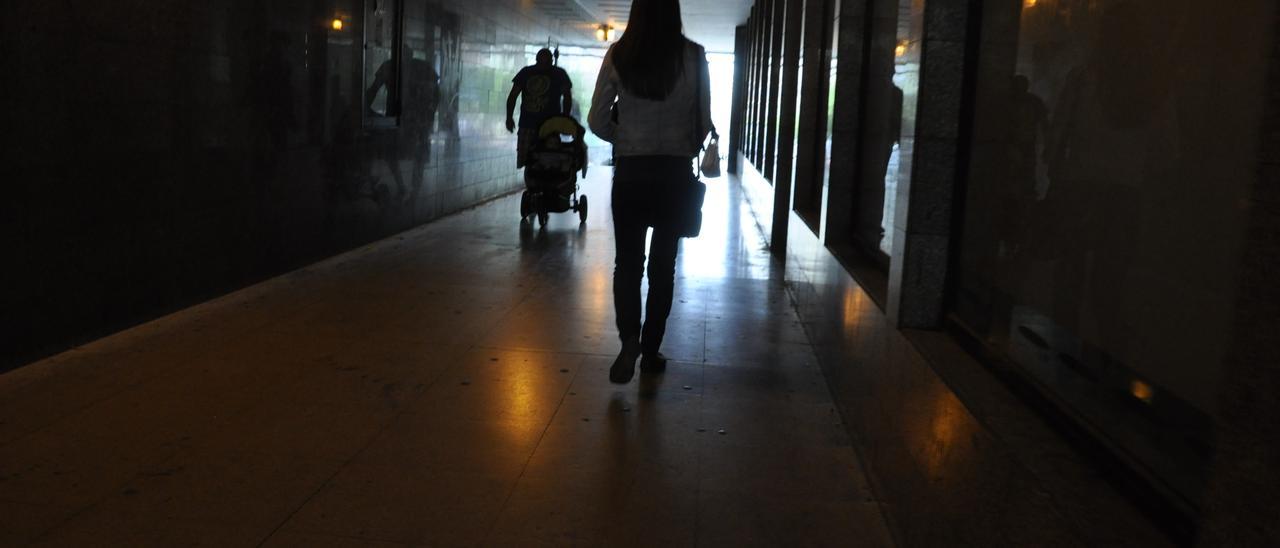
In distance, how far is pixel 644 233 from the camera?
5.34 meters

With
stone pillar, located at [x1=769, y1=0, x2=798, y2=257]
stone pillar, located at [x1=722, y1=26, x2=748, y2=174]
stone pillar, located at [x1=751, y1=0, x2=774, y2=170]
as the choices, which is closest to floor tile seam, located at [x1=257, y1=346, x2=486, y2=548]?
stone pillar, located at [x1=769, y1=0, x2=798, y2=257]

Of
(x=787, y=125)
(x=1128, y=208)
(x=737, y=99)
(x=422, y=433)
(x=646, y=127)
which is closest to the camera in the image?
(x=1128, y=208)

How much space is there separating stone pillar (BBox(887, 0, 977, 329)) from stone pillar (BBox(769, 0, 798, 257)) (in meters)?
5.40

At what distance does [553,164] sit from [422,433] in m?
7.57

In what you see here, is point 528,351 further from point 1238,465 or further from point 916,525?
point 1238,465

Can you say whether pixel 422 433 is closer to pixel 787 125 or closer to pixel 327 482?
pixel 327 482

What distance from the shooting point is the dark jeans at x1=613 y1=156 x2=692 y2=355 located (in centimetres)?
519

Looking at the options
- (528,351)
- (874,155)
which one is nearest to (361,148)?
(528,351)

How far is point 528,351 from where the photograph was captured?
5.89 metres

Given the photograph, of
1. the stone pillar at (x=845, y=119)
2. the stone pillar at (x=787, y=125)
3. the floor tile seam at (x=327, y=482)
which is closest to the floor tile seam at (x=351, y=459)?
the floor tile seam at (x=327, y=482)

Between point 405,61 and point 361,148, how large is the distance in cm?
147

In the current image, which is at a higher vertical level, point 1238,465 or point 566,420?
point 1238,465

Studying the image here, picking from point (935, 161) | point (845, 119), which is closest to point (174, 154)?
point (845, 119)

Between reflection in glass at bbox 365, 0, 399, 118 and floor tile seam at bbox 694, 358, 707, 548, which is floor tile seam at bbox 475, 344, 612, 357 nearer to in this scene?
floor tile seam at bbox 694, 358, 707, 548
